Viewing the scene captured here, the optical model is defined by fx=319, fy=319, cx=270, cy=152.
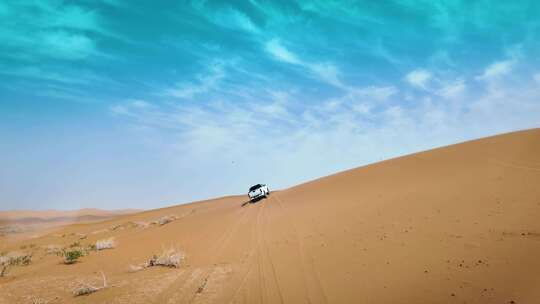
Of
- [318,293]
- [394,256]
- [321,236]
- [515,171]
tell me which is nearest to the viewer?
[318,293]

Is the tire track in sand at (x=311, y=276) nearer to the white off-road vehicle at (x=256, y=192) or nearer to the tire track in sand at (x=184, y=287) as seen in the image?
the tire track in sand at (x=184, y=287)

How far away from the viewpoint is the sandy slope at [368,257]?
19.0ft

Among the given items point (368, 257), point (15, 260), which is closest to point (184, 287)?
point (368, 257)

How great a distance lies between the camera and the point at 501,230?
25.4 ft

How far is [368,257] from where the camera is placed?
7961 millimetres

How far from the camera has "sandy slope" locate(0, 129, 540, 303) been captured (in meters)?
5.80

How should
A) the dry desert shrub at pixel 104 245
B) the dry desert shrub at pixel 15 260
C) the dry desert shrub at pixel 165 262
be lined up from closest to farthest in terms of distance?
the dry desert shrub at pixel 165 262, the dry desert shrub at pixel 15 260, the dry desert shrub at pixel 104 245

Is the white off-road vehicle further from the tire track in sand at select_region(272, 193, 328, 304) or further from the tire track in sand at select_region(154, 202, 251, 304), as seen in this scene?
the tire track in sand at select_region(154, 202, 251, 304)

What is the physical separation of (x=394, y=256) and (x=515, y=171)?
10595 mm

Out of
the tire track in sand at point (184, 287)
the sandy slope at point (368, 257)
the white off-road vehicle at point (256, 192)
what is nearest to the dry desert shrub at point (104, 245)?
the sandy slope at point (368, 257)

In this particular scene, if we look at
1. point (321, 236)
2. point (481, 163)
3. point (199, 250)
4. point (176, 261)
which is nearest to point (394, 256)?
point (321, 236)

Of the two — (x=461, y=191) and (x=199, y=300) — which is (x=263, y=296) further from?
(x=461, y=191)

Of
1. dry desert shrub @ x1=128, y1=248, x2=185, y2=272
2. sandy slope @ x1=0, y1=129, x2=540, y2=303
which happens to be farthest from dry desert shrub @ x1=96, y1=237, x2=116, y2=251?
dry desert shrub @ x1=128, y1=248, x2=185, y2=272

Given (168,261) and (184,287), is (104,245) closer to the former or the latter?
(168,261)
